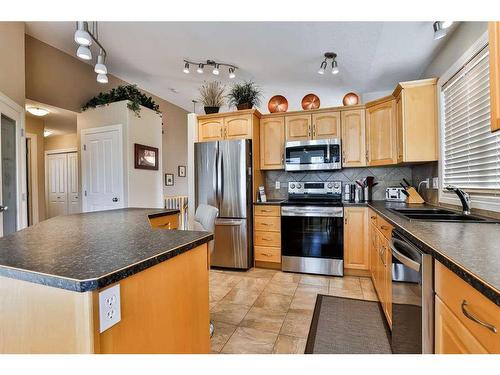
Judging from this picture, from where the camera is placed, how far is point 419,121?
2666 mm

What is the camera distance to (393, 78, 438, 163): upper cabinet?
8.65 ft

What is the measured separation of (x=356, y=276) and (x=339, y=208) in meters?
0.88

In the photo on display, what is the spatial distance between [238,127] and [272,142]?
1.80 ft

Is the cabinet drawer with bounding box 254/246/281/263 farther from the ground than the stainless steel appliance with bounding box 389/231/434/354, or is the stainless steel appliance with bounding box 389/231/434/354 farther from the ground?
the stainless steel appliance with bounding box 389/231/434/354

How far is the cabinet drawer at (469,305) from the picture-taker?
686 mm

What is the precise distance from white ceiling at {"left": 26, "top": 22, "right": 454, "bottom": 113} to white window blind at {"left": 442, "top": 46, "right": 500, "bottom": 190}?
681 mm

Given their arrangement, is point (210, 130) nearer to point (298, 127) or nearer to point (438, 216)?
point (298, 127)

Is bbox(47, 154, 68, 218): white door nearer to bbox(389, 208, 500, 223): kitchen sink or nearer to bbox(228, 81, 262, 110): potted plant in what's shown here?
bbox(228, 81, 262, 110): potted plant

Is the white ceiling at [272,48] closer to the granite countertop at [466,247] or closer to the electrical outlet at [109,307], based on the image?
the granite countertop at [466,247]

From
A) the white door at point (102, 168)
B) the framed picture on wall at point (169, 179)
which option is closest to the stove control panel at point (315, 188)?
the white door at point (102, 168)

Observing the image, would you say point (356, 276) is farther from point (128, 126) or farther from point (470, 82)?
point (128, 126)

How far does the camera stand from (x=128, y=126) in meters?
3.83

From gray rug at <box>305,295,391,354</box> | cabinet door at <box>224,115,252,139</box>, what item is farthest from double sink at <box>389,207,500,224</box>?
cabinet door at <box>224,115,252,139</box>
